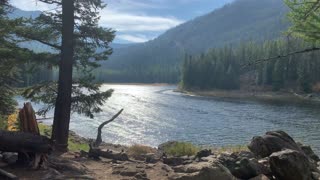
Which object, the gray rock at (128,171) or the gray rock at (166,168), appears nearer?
the gray rock at (128,171)

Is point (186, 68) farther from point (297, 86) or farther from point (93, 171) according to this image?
point (93, 171)

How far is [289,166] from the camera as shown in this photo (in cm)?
1328

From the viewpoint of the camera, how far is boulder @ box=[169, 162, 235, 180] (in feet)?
39.9

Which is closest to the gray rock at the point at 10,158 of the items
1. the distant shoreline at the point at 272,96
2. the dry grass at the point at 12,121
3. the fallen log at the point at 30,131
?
the fallen log at the point at 30,131

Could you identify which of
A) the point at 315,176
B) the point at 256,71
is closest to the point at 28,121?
the point at 315,176

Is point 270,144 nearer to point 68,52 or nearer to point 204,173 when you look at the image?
point 204,173

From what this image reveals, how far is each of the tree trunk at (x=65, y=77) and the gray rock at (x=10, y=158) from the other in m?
4.89

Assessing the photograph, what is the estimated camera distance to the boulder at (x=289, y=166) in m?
13.3

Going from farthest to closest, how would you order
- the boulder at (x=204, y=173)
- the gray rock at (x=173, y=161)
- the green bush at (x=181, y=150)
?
1. the green bush at (x=181, y=150)
2. the gray rock at (x=173, y=161)
3. the boulder at (x=204, y=173)

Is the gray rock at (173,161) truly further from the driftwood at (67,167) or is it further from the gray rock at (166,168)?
the driftwood at (67,167)

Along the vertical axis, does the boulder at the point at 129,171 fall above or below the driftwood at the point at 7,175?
below

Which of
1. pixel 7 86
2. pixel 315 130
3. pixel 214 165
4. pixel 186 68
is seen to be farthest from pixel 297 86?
pixel 214 165

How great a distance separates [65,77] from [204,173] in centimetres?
883

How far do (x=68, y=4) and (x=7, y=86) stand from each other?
1120cm
